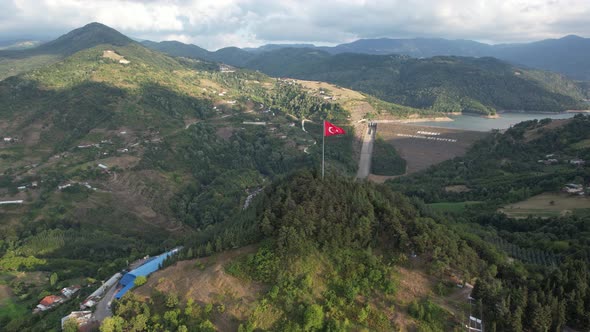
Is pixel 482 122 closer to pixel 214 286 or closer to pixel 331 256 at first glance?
pixel 331 256

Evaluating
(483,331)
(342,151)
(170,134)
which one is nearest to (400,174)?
(342,151)

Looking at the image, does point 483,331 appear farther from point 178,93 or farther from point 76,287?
point 178,93

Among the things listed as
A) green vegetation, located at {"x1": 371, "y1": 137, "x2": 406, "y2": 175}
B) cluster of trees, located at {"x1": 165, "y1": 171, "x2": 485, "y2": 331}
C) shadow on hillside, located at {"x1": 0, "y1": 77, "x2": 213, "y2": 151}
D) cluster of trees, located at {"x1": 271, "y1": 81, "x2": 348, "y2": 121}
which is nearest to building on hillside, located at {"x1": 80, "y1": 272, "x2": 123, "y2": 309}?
cluster of trees, located at {"x1": 165, "y1": 171, "x2": 485, "y2": 331}

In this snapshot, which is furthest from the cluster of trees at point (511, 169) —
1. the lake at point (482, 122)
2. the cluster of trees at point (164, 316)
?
the cluster of trees at point (164, 316)

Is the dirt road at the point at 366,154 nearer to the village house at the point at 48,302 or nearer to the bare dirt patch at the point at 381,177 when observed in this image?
the bare dirt patch at the point at 381,177

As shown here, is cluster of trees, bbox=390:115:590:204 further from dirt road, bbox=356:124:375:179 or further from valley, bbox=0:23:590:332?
dirt road, bbox=356:124:375:179

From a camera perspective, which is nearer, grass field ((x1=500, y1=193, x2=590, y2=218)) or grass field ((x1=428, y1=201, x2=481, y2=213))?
grass field ((x1=500, y1=193, x2=590, y2=218))
